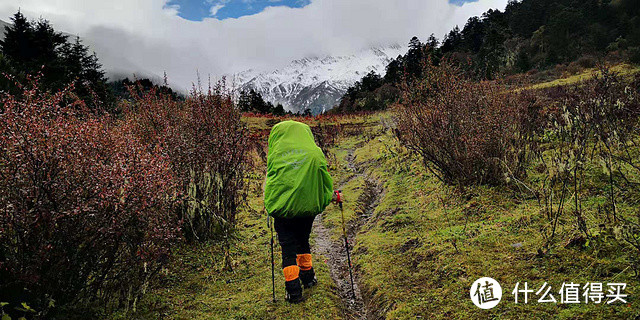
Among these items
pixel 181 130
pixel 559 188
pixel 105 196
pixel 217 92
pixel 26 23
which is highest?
pixel 26 23

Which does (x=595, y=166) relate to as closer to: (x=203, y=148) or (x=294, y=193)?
(x=294, y=193)

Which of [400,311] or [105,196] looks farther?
[400,311]

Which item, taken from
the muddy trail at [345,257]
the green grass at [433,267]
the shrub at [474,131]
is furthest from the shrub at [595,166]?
the muddy trail at [345,257]

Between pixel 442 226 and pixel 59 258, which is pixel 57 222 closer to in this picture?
pixel 59 258

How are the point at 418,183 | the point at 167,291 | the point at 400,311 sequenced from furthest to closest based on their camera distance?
1. the point at 418,183
2. the point at 167,291
3. the point at 400,311

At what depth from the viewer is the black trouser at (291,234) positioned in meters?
4.22

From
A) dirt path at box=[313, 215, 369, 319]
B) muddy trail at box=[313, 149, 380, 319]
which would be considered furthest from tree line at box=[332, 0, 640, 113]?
dirt path at box=[313, 215, 369, 319]

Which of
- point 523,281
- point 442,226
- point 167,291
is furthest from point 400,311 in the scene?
point 167,291

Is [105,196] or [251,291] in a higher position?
[105,196]

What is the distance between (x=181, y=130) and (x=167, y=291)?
2627mm

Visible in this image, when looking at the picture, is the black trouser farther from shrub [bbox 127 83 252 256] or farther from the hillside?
shrub [bbox 127 83 252 256]

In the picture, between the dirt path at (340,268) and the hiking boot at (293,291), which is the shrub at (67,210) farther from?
the dirt path at (340,268)

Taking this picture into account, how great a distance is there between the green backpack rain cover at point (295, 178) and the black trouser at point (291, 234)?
0.70 ft

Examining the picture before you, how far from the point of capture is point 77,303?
3.40 meters
